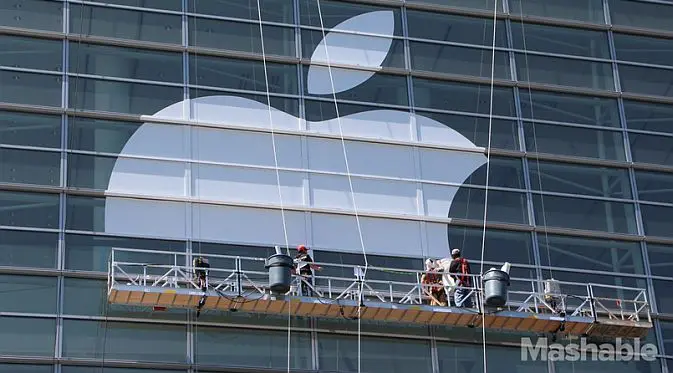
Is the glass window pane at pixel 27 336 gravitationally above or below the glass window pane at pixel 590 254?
below

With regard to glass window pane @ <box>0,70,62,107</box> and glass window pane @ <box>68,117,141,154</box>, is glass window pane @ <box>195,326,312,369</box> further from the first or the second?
glass window pane @ <box>0,70,62,107</box>

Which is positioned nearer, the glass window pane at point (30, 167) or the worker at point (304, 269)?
the worker at point (304, 269)

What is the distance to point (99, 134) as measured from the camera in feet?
103

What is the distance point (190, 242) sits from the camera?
30.9 m

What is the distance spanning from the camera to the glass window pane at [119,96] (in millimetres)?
31734

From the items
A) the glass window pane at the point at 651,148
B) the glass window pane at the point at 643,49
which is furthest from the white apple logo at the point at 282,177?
the glass window pane at the point at 643,49

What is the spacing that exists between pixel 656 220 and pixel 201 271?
9.71m

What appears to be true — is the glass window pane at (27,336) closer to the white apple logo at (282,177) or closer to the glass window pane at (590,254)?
the white apple logo at (282,177)

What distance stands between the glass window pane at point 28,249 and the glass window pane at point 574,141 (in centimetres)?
991

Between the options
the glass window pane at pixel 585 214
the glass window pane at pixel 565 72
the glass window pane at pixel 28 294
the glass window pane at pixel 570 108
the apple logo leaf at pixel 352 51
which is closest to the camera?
the glass window pane at pixel 28 294

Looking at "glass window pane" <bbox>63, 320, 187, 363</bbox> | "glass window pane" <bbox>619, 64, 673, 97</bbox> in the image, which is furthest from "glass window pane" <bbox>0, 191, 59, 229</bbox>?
"glass window pane" <bbox>619, 64, 673, 97</bbox>

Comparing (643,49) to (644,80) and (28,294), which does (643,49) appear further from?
(28,294)

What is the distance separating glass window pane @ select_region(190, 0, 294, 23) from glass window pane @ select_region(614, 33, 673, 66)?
23.8ft

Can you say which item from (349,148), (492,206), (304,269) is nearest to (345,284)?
(304,269)
